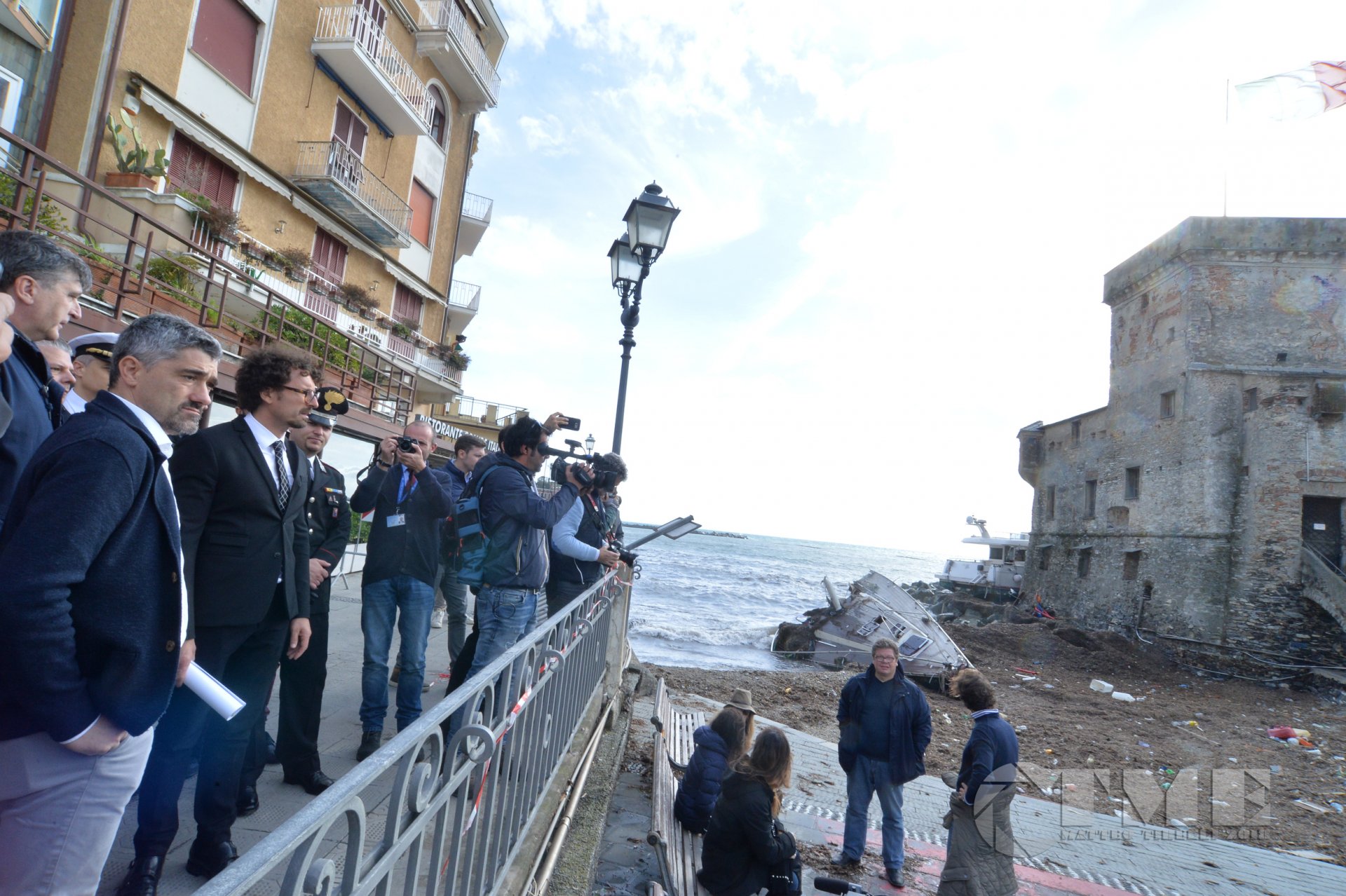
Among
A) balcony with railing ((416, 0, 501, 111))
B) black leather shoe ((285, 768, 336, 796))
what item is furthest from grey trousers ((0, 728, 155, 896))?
balcony with railing ((416, 0, 501, 111))

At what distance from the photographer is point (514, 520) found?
4113mm

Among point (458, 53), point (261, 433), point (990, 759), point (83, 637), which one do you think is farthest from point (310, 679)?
point (458, 53)

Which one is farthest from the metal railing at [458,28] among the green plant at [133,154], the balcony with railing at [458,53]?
the green plant at [133,154]

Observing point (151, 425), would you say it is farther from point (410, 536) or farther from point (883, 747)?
point (883, 747)

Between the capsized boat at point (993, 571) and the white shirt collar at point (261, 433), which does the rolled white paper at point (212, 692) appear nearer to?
the white shirt collar at point (261, 433)

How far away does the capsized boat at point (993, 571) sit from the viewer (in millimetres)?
39625

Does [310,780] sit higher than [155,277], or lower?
lower

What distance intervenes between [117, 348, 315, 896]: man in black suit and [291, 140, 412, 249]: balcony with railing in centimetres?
1475

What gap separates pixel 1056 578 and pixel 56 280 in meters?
33.1

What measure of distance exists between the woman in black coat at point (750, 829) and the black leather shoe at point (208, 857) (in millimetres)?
2480

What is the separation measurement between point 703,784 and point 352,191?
1595cm

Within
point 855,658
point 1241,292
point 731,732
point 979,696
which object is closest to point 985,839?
point 979,696

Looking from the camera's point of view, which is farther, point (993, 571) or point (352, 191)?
point (993, 571)

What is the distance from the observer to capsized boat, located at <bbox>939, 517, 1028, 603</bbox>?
39625 mm
